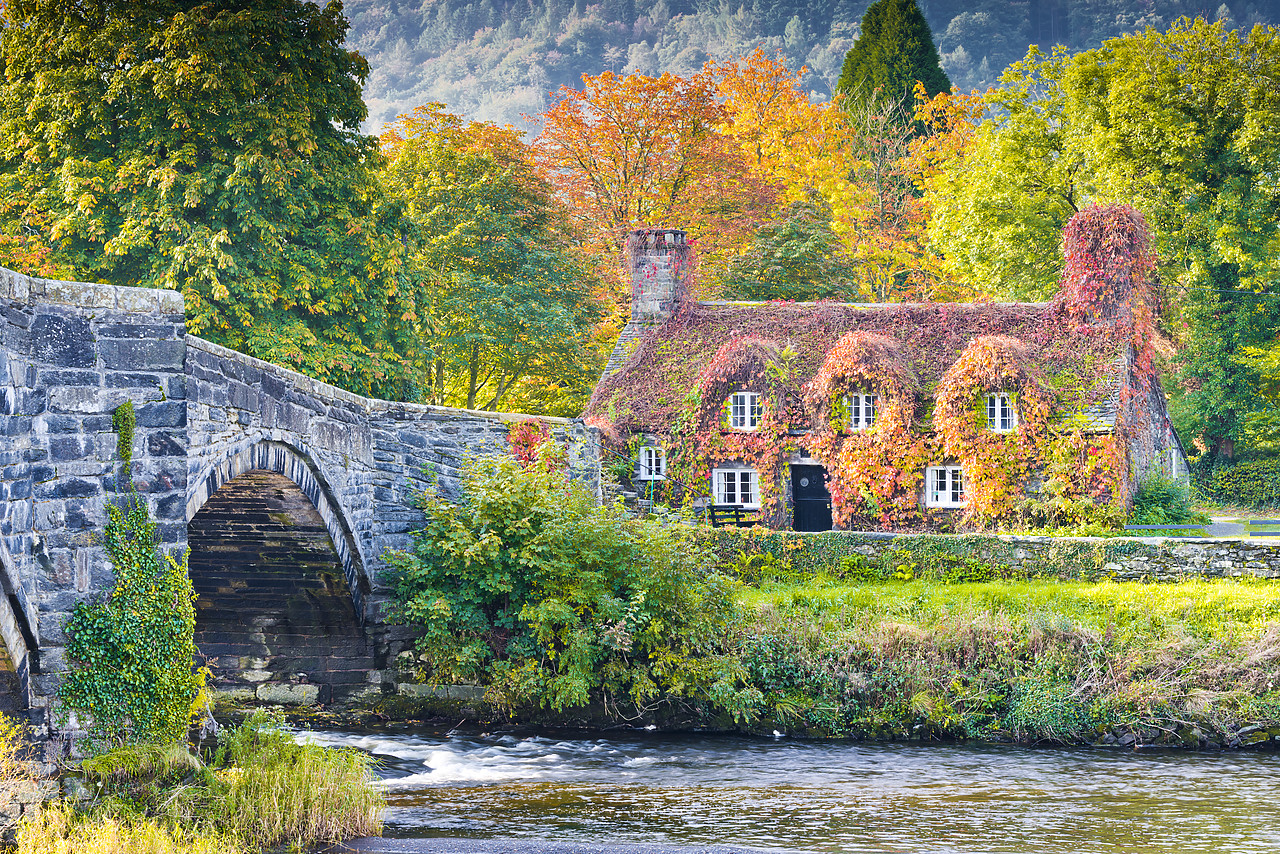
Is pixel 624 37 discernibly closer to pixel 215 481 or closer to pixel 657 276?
pixel 657 276

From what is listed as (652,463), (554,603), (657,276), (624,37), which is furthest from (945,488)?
(624,37)

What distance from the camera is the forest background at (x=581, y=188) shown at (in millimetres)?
18062

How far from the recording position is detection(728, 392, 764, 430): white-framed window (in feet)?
74.8

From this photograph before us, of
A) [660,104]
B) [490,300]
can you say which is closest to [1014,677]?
[490,300]

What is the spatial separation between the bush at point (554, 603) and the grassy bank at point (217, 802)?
3085mm

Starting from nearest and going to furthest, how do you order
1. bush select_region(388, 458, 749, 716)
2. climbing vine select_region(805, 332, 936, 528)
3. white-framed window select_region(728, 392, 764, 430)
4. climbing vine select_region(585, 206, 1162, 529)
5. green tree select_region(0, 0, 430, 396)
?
bush select_region(388, 458, 749, 716), green tree select_region(0, 0, 430, 396), climbing vine select_region(585, 206, 1162, 529), climbing vine select_region(805, 332, 936, 528), white-framed window select_region(728, 392, 764, 430)

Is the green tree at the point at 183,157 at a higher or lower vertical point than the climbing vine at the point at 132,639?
higher

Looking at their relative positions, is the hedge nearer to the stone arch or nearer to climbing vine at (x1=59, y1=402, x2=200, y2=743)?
the stone arch

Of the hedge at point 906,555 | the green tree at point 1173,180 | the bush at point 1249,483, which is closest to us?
the hedge at point 906,555

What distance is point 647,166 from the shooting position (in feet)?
102

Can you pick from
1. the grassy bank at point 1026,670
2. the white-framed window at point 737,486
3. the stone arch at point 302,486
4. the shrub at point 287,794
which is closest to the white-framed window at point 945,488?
the white-framed window at point 737,486

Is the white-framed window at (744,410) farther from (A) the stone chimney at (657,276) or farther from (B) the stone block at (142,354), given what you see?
(B) the stone block at (142,354)

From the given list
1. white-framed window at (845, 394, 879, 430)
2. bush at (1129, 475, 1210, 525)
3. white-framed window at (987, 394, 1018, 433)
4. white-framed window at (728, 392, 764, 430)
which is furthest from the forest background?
white-framed window at (845, 394, 879, 430)

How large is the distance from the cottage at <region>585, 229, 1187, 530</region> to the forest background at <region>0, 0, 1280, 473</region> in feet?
8.15
